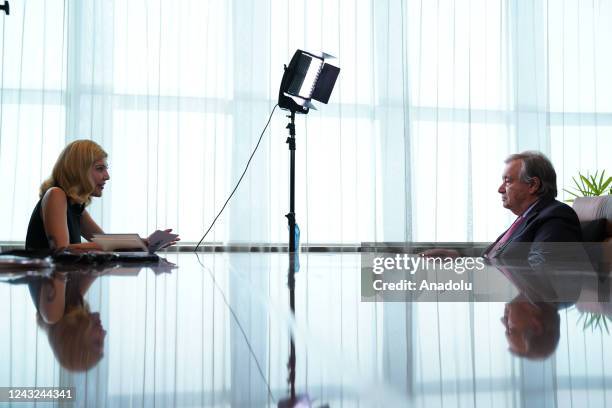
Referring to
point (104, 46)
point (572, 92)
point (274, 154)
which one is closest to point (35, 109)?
point (104, 46)

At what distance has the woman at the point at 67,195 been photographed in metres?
2.13

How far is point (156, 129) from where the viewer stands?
458 cm

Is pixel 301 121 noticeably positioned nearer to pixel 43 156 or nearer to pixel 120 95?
pixel 120 95

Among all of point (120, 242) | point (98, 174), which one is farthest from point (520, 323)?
point (98, 174)

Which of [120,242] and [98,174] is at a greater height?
[98,174]

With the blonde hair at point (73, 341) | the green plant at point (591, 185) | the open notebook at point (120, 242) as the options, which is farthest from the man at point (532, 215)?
the green plant at point (591, 185)

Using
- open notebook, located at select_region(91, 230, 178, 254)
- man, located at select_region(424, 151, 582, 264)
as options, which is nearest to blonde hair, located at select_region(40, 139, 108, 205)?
open notebook, located at select_region(91, 230, 178, 254)

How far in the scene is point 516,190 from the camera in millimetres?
2602

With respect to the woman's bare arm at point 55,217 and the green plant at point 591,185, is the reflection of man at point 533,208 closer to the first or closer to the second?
the woman's bare arm at point 55,217

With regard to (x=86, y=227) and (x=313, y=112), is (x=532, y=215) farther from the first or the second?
(x=313, y=112)

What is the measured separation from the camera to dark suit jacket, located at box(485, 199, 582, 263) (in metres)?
2.04

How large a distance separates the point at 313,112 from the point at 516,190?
2.46 metres

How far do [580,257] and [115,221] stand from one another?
3485mm

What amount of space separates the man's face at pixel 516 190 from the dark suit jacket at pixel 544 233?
27cm
